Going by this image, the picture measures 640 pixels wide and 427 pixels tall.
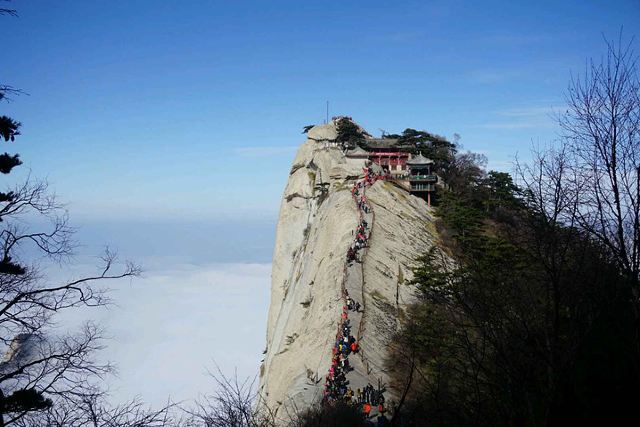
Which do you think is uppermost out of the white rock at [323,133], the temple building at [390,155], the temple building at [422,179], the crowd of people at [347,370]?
the white rock at [323,133]

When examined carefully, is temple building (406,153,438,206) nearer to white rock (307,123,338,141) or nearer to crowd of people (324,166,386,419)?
white rock (307,123,338,141)

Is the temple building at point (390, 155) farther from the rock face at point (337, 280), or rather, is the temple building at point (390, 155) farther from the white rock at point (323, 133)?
the white rock at point (323, 133)

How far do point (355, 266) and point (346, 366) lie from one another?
362 inches

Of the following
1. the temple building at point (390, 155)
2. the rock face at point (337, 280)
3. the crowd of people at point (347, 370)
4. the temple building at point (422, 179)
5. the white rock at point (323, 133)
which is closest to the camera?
the crowd of people at point (347, 370)

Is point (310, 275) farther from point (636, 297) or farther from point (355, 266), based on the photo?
point (636, 297)

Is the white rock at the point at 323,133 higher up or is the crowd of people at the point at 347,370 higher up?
the white rock at the point at 323,133

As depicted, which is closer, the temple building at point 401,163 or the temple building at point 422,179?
the temple building at point 422,179

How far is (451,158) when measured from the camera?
50812 mm

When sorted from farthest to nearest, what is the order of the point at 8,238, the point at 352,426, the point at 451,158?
the point at 451,158
the point at 352,426
the point at 8,238

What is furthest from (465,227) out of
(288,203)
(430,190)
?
(288,203)

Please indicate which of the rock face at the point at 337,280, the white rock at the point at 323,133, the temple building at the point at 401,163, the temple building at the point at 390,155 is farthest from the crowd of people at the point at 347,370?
the white rock at the point at 323,133

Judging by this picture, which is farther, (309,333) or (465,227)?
(465,227)

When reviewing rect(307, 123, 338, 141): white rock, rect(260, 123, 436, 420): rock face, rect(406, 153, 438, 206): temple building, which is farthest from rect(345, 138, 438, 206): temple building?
rect(307, 123, 338, 141): white rock

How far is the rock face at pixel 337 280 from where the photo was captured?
19.4 metres
